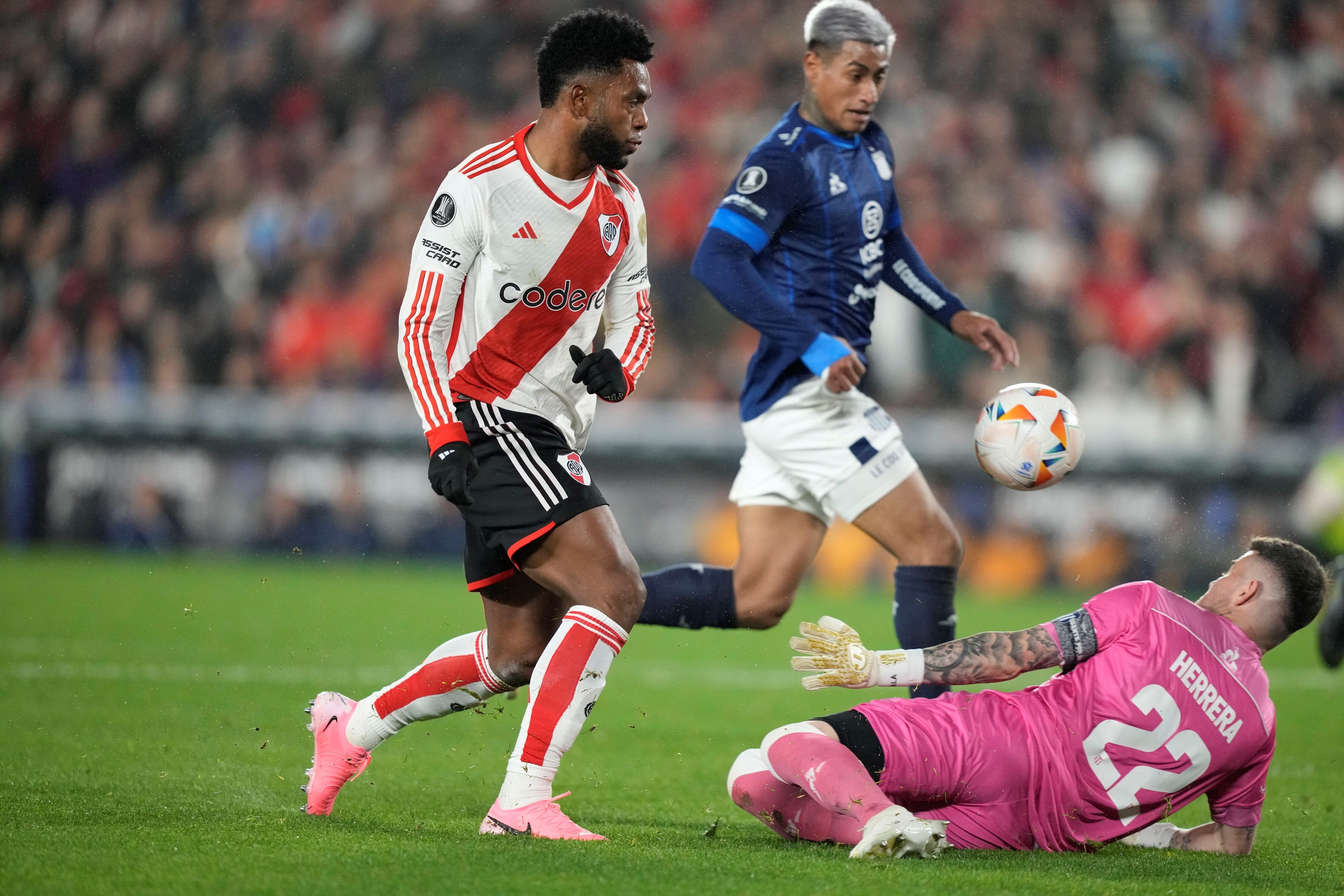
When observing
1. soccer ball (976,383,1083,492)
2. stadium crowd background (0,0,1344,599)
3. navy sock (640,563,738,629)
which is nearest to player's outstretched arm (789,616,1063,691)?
soccer ball (976,383,1083,492)

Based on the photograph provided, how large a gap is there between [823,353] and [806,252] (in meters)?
0.56

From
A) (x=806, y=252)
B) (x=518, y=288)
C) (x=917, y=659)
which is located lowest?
(x=917, y=659)

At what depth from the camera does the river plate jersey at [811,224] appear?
5066mm

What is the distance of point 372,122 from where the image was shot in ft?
51.0

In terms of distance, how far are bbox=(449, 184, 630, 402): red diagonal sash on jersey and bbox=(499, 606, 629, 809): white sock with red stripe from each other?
2.25 ft

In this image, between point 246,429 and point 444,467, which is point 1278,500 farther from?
point 444,467

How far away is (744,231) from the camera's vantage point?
5012mm

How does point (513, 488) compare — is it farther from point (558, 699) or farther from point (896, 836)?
point (896, 836)

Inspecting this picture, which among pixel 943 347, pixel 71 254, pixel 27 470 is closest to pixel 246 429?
pixel 27 470

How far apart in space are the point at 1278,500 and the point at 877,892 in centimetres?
922

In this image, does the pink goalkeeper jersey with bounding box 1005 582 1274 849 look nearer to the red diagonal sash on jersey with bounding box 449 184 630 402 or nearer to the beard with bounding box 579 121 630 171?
the red diagonal sash on jersey with bounding box 449 184 630 402

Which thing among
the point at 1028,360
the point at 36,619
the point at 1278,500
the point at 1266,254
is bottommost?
the point at 36,619

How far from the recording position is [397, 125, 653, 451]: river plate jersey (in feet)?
12.8

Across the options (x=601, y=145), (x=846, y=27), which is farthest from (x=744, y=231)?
(x=601, y=145)
